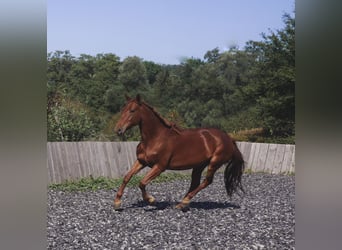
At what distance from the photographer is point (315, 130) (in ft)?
4.26

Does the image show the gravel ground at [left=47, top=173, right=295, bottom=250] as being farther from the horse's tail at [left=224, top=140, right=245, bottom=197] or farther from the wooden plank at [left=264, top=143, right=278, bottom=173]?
the wooden plank at [left=264, top=143, right=278, bottom=173]

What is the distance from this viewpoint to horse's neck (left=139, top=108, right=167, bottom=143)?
7.13 meters

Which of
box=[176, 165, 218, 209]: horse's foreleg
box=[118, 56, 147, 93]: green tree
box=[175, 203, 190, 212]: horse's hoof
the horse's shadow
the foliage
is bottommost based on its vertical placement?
the horse's shadow

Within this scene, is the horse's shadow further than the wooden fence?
No

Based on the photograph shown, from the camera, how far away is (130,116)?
22.9ft

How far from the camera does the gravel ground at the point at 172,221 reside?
5281 mm

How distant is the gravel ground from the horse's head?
122cm

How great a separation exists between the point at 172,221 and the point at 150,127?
146 cm

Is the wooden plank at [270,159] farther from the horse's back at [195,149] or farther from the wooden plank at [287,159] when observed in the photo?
the horse's back at [195,149]

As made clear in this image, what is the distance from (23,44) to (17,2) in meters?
0.11

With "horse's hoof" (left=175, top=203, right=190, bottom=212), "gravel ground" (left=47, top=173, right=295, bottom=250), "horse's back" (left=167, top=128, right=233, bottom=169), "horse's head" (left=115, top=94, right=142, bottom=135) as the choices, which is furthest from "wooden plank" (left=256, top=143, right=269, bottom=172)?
"horse's head" (left=115, top=94, right=142, bottom=135)

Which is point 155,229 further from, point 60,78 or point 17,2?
point 60,78

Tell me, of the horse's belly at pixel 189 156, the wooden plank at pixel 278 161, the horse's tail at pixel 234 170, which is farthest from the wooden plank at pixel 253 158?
the horse's belly at pixel 189 156

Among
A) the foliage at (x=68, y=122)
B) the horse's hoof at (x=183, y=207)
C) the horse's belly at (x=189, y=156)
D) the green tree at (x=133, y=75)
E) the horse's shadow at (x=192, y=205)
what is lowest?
the horse's shadow at (x=192, y=205)
